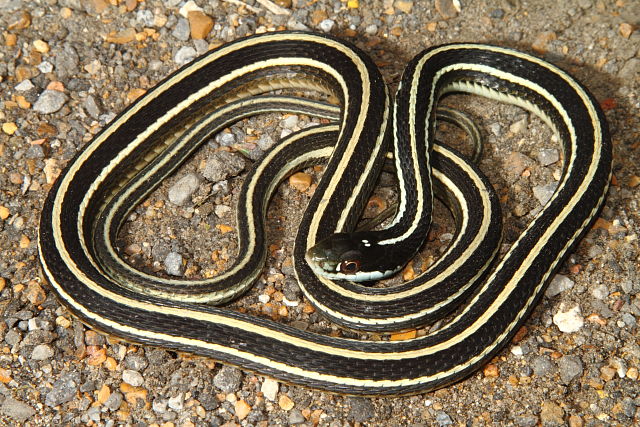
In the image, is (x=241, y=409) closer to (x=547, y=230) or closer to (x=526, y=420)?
(x=526, y=420)

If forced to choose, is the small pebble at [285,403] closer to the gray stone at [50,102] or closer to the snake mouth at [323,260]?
the snake mouth at [323,260]

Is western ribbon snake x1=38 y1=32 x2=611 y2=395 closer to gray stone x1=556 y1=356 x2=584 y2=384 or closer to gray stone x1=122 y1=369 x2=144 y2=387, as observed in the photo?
gray stone x1=122 y1=369 x2=144 y2=387

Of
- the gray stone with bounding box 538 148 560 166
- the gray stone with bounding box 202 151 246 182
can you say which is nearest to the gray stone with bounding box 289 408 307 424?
the gray stone with bounding box 202 151 246 182

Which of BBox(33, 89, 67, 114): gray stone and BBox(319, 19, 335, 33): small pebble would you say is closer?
BBox(33, 89, 67, 114): gray stone

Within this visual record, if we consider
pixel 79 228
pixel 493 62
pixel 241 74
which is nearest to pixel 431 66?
pixel 493 62

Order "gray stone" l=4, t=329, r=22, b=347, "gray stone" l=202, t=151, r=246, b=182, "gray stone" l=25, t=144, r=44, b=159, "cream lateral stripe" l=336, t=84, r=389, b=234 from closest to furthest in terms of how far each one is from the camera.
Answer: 1. "gray stone" l=4, t=329, r=22, b=347
2. "cream lateral stripe" l=336, t=84, r=389, b=234
3. "gray stone" l=202, t=151, r=246, b=182
4. "gray stone" l=25, t=144, r=44, b=159

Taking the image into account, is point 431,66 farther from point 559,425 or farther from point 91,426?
point 91,426

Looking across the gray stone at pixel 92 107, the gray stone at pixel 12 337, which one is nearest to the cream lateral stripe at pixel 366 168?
the gray stone at pixel 92 107
